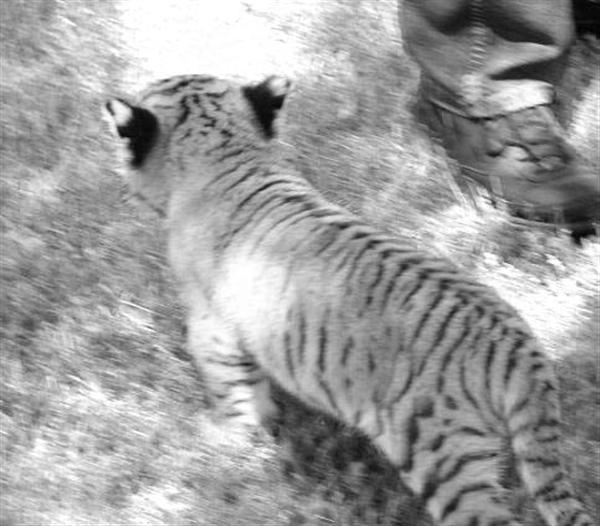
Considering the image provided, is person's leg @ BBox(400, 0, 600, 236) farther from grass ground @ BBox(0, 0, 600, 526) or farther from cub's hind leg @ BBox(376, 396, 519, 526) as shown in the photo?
cub's hind leg @ BBox(376, 396, 519, 526)

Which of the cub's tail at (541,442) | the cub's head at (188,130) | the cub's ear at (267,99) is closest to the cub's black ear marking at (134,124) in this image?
the cub's head at (188,130)

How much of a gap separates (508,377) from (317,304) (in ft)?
2.01

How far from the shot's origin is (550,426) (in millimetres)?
3164

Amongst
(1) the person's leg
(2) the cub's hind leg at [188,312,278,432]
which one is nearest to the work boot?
(1) the person's leg

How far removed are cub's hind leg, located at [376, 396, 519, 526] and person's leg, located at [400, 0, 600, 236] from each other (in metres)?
1.57

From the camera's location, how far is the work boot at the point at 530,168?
4480 mm

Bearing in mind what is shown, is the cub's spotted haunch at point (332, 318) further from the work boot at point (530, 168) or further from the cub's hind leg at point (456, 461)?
the work boot at point (530, 168)

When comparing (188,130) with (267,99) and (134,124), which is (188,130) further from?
(267,99)

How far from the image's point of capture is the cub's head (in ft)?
12.8

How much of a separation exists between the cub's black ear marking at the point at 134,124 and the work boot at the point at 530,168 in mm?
1374

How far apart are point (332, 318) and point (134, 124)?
1048 mm

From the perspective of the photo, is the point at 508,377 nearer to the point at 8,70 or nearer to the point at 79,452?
the point at 79,452

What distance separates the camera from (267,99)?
13.4ft

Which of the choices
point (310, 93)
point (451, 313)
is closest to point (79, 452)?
point (451, 313)
